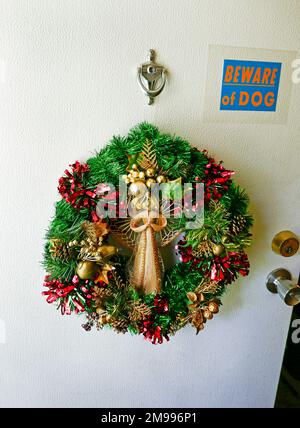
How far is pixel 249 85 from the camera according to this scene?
72cm

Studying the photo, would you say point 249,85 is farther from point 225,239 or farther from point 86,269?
point 86,269

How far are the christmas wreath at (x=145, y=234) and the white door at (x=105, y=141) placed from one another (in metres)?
0.06

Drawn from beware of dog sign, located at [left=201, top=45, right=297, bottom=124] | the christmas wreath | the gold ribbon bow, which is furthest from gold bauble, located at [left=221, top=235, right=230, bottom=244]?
beware of dog sign, located at [left=201, top=45, right=297, bottom=124]

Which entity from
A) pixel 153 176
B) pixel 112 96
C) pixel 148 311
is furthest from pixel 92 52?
pixel 148 311

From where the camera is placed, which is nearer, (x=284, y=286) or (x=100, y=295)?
(x=100, y=295)

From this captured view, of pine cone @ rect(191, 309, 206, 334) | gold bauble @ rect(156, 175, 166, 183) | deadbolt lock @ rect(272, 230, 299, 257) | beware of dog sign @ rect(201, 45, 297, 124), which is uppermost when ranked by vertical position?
beware of dog sign @ rect(201, 45, 297, 124)

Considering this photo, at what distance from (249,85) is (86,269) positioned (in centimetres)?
43

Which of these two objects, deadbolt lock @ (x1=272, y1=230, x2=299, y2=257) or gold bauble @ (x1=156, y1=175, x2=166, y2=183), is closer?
gold bauble @ (x1=156, y1=175, x2=166, y2=183)

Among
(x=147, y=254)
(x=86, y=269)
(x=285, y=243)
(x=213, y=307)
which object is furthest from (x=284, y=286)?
(x=86, y=269)

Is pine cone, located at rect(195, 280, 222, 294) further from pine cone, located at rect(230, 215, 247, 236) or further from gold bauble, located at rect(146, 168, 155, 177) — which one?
gold bauble, located at rect(146, 168, 155, 177)

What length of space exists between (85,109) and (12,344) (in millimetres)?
486

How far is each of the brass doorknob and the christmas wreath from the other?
0.15m

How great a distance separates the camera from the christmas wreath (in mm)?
660
